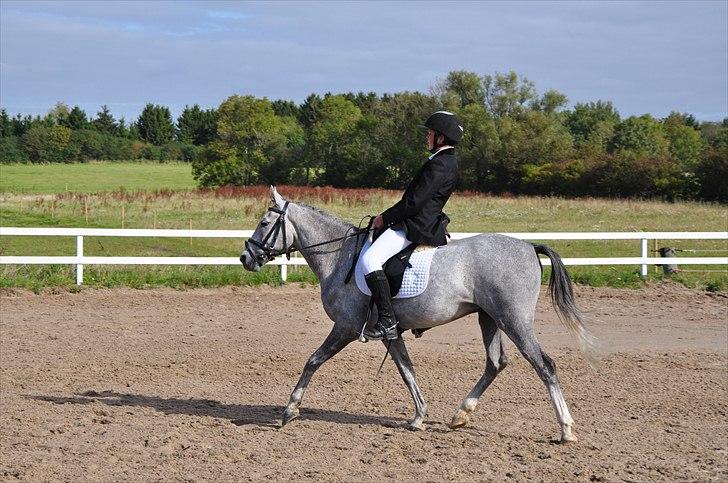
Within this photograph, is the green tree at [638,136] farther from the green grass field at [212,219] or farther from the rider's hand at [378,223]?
the rider's hand at [378,223]

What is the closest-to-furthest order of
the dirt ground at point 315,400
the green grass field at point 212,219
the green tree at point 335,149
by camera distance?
the dirt ground at point 315,400, the green grass field at point 212,219, the green tree at point 335,149

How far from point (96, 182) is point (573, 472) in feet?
151

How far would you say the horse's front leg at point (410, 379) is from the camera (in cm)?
777

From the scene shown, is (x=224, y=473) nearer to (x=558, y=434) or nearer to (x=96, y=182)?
(x=558, y=434)

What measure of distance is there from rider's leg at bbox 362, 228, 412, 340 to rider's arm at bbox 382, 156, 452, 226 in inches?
9.8

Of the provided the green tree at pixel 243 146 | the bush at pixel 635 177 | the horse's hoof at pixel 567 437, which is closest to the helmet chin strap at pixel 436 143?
the horse's hoof at pixel 567 437

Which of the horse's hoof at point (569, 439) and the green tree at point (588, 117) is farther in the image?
the green tree at point (588, 117)

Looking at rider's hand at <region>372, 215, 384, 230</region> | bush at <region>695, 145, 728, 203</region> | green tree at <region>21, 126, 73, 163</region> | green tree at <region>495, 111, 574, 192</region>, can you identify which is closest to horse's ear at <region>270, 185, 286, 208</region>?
rider's hand at <region>372, 215, 384, 230</region>

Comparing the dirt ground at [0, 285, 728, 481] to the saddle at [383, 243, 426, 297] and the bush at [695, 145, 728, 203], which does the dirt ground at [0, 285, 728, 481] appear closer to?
the saddle at [383, 243, 426, 297]

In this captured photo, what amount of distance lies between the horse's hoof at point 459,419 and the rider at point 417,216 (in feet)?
2.90

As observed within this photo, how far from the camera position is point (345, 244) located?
8148 millimetres

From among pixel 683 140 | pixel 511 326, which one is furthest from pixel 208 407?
pixel 683 140

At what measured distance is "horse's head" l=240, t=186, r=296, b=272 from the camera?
808 cm

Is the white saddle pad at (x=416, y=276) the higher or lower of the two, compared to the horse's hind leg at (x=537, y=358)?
higher
